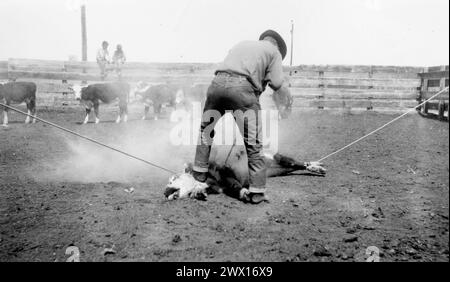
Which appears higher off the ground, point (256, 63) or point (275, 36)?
point (275, 36)

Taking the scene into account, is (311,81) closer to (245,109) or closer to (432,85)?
(432,85)

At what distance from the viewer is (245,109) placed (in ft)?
12.5

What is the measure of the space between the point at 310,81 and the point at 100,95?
28.8 ft

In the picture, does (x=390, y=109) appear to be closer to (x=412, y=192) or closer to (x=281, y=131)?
(x=281, y=131)

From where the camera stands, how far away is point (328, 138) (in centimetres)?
849

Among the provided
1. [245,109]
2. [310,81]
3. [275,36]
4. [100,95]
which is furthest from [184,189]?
[310,81]

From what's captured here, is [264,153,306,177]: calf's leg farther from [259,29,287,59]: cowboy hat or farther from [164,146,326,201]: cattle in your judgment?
[259,29,287,59]: cowboy hat

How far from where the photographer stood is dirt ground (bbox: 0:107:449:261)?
2.76 metres

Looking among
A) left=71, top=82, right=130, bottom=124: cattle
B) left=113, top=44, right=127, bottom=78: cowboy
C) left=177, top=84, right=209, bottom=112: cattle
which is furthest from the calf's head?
left=113, top=44, right=127, bottom=78: cowboy

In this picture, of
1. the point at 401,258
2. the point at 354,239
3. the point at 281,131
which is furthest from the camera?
the point at 281,131

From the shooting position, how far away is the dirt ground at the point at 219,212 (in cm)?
276

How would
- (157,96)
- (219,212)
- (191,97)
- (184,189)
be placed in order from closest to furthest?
(219,212) < (184,189) < (157,96) < (191,97)

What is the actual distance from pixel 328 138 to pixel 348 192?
4.29m
